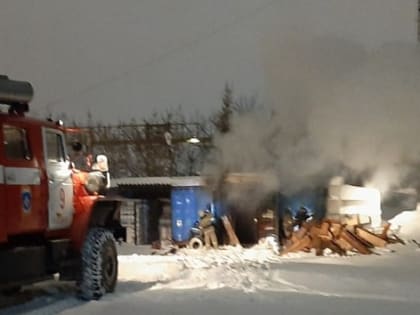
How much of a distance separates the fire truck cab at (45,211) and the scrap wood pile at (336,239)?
6286mm

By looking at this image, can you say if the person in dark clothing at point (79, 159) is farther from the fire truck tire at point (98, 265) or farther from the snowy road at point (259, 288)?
the snowy road at point (259, 288)

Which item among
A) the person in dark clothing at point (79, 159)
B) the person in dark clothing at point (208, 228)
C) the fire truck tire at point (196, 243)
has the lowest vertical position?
the fire truck tire at point (196, 243)

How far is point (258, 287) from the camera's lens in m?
13.5

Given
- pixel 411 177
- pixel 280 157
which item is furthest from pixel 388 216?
pixel 280 157

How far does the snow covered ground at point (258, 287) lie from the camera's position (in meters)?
11.6

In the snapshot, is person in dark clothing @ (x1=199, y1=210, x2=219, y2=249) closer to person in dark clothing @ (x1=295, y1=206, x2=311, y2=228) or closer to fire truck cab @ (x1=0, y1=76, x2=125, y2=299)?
person in dark clothing @ (x1=295, y1=206, x2=311, y2=228)

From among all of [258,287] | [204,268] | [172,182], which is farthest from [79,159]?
[172,182]

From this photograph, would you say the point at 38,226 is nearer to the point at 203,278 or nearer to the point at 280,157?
the point at 203,278

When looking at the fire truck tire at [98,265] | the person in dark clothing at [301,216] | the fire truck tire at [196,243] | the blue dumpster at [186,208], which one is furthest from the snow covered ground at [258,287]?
the blue dumpster at [186,208]

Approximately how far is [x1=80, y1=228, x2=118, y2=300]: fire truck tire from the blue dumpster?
11154 millimetres

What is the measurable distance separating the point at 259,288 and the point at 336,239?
6.21 m

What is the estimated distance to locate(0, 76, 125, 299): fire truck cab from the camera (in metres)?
11.6

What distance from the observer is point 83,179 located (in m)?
13.8

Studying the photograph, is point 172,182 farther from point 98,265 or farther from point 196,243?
point 98,265
